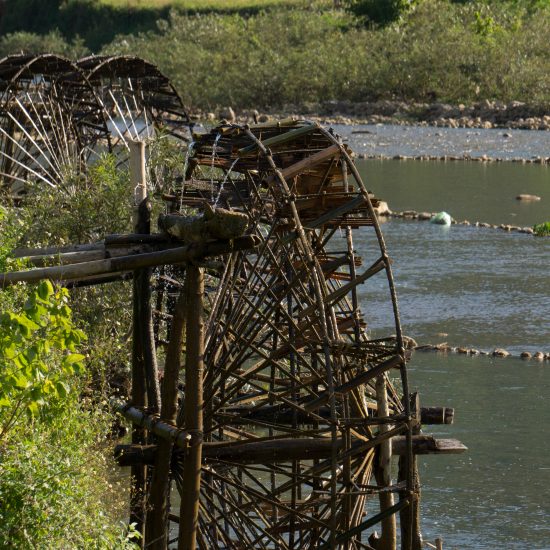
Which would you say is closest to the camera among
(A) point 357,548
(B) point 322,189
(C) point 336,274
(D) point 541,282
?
(A) point 357,548

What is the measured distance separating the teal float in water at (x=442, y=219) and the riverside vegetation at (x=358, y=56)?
2355cm

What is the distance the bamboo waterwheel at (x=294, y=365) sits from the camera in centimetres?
991

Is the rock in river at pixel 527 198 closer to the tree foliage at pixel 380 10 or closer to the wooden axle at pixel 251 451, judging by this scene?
the wooden axle at pixel 251 451

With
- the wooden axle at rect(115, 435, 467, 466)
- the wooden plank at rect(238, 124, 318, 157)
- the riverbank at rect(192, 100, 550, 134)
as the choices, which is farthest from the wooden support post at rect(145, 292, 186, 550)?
the riverbank at rect(192, 100, 550, 134)

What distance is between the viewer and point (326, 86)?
58.2m

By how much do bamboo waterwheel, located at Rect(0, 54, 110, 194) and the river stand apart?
5.77 meters

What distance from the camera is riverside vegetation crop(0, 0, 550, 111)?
56.9 meters

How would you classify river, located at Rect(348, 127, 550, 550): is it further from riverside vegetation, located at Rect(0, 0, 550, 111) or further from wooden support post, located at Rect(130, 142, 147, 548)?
riverside vegetation, located at Rect(0, 0, 550, 111)

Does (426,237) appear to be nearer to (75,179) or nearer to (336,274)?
(75,179)

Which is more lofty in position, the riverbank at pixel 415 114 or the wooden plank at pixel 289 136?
the wooden plank at pixel 289 136

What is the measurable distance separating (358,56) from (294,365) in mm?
49241

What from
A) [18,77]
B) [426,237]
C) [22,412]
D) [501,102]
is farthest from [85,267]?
[501,102]

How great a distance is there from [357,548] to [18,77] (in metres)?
14.0

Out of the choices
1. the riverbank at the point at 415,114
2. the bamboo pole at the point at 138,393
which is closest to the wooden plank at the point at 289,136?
the bamboo pole at the point at 138,393
